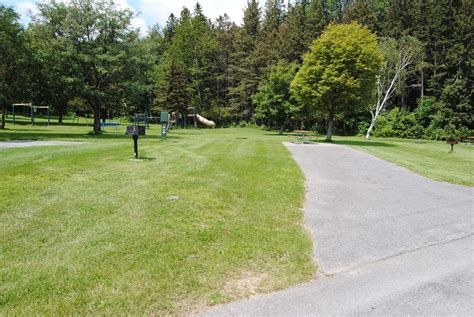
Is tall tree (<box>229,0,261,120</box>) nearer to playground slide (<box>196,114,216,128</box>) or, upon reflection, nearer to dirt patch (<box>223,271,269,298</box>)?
playground slide (<box>196,114,216,128</box>)

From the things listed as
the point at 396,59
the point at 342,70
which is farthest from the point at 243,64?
the point at 342,70

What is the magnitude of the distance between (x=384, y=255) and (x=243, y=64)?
51474 millimetres

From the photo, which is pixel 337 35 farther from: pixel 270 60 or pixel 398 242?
pixel 270 60

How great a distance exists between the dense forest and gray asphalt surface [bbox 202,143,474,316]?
63.3 ft

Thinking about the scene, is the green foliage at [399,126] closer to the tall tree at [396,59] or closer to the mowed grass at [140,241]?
the tall tree at [396,59]

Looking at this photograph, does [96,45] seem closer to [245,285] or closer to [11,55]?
[11,55]

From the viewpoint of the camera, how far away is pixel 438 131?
3453cm

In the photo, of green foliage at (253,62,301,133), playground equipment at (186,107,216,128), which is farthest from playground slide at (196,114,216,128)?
green foliage at (253,62,301,133)

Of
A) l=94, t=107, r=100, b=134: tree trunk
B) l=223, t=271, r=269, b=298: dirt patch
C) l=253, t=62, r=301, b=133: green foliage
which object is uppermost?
l=253, t=62, r=301, b=133: green foliage

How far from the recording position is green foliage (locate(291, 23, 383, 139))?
75.6ft

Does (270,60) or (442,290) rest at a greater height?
(270,60)

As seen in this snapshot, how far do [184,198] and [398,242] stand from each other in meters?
3.68

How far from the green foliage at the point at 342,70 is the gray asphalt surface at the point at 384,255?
629 inches

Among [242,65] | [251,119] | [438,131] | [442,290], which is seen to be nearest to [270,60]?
[242,65]
